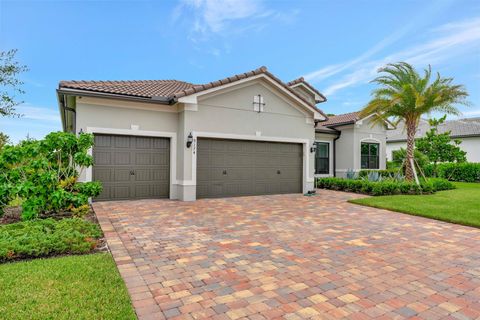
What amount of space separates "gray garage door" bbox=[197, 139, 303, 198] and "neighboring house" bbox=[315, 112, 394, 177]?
15.4 feet

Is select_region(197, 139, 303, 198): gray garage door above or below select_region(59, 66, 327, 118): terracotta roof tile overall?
below

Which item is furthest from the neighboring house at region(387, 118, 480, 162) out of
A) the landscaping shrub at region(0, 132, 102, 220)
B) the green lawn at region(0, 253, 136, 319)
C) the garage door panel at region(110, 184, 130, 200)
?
the green lawn at region(0, 253, 136, 319)

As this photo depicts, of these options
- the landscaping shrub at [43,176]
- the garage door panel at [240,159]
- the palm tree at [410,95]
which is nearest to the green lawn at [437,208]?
the palm tree at [410,95]

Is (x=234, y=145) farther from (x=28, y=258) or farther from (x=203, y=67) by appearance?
(x=203, y=67)

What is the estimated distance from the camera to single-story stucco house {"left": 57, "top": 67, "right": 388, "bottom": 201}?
32.9 feet

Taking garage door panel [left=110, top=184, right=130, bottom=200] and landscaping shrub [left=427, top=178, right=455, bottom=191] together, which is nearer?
garage door panel [left=110, top=184, right=130, bottom=200]

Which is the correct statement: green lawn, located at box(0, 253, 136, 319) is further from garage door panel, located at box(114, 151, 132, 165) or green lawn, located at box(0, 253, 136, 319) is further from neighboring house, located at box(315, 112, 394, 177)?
neighboring house, located at box(315, 112, 394, 177)

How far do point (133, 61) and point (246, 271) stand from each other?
1643cm

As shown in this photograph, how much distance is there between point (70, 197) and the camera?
7277mm

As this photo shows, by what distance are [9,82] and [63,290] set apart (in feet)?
55.3

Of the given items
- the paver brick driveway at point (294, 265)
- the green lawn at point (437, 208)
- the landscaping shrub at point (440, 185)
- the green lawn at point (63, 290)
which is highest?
the landscaping shrub at point (440, 185)

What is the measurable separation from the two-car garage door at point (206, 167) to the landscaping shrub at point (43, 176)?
7.39 ft

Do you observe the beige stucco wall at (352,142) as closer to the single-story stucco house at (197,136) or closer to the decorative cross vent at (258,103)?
the single-story stucco house at (197,136)

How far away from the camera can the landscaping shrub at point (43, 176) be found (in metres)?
6.90
